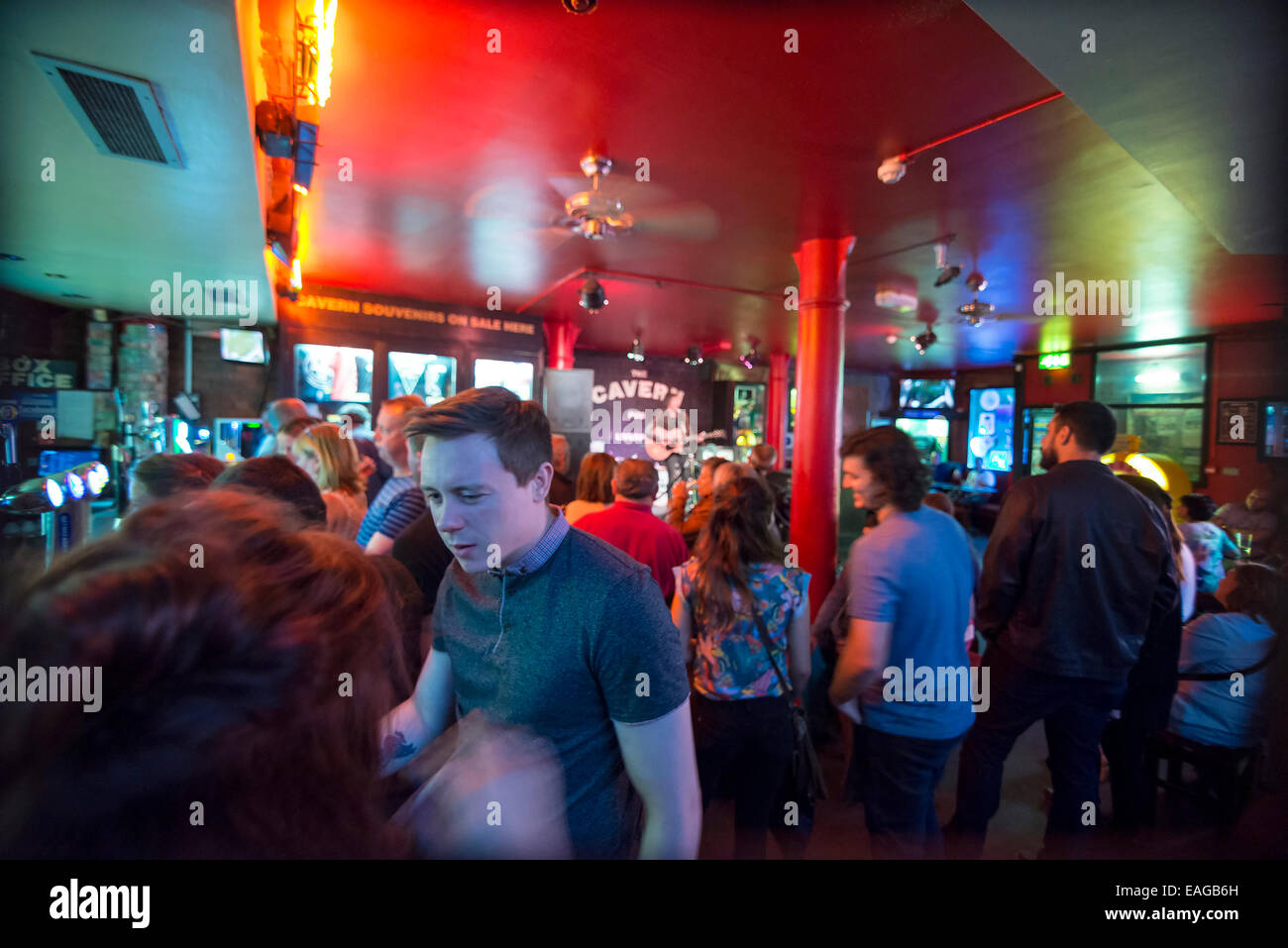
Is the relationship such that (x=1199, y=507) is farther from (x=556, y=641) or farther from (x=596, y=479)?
(x=556, y=641)

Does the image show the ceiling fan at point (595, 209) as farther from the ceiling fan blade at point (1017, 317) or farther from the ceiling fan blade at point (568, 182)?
the ceiling fan blade at point (1017, 317)

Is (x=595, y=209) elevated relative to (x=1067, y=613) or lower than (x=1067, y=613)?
elevated

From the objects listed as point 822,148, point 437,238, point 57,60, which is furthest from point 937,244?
point 57,60

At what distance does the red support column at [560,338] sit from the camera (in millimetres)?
9398

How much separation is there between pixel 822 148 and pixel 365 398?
6812 mm

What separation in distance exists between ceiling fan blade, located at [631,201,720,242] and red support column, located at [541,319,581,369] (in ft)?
15.2

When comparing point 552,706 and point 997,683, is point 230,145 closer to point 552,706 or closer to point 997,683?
Answer: point 552,706

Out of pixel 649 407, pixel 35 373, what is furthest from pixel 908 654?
pixel 649 407

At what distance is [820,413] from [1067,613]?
284cm

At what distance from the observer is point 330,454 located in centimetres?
298

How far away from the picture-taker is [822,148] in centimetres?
331

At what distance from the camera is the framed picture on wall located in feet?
27.4

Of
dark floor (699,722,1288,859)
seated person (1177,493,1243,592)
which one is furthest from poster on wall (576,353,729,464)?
dark floor (699,722,1288,859)

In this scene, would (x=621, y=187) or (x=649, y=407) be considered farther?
(x=649, y=407)
